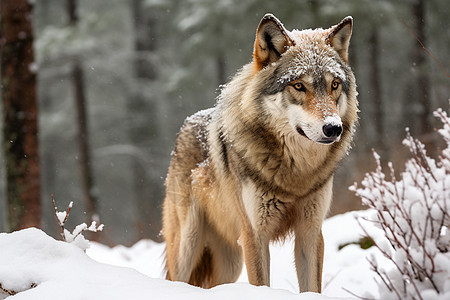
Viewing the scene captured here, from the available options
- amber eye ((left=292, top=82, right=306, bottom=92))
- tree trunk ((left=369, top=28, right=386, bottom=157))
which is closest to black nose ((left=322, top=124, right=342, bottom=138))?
amber eye ((left=292, top=82, right=306, bottom=92))

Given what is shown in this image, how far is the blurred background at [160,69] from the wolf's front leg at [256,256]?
15.6 feet

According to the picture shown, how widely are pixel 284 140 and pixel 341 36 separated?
1.04 meters

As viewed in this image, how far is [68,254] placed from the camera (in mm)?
2553

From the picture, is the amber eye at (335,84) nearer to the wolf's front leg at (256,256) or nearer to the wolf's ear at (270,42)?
the wolf's ear at (270,42)

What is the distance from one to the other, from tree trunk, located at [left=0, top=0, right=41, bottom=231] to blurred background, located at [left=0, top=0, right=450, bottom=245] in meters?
0.23

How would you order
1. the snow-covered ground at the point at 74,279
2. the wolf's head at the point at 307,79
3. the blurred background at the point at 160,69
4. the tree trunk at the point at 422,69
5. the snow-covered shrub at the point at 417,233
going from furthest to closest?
the tree trunk at the point at 422,69
the blurred background at the point at 160,69
the wolf's head at the point at 307,79
the snow-covered ground at the point at 74,279
the snow-covered shrub at the point at 417,233

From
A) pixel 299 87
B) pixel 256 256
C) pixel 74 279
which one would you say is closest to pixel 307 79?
pixel 299 87

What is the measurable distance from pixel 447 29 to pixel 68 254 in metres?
18.1

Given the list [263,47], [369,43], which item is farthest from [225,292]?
[369,43]

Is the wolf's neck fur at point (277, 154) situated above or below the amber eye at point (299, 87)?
below

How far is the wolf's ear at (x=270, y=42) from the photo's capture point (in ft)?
11.1

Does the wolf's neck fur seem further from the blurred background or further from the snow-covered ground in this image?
the blurred background

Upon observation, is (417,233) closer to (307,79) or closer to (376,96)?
(307,79)

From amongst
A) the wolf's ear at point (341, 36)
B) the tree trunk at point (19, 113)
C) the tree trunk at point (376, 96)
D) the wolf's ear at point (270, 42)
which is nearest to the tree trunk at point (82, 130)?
the tree trunk at point (19, 113)
